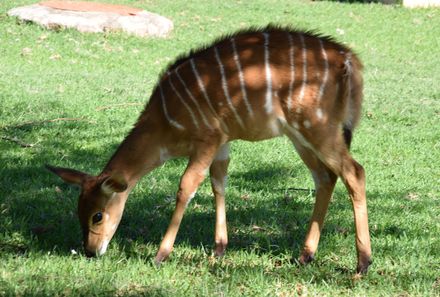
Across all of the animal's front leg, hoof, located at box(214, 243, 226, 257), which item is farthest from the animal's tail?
hoof, located at box(214, 243, 226, 257)

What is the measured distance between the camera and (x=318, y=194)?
5.00 meters


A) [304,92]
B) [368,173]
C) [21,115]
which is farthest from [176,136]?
[21,115]

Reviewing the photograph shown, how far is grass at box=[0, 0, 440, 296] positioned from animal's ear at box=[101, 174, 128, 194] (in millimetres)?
407

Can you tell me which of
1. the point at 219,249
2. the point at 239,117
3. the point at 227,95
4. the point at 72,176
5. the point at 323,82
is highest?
the point at 323,82

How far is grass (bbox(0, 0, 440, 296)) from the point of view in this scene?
4355 mm

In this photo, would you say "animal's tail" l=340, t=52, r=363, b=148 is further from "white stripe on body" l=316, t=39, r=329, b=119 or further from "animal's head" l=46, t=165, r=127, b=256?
"animal's head" l=46, t=165, r=127, b=256

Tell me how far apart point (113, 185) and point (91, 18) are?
9.31 m

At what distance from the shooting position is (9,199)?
571 centimetres

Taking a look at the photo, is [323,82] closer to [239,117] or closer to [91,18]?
[239,117]

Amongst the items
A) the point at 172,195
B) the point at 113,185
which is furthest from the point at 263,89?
the point at 172,195

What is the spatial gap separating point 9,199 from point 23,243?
0.87 meters

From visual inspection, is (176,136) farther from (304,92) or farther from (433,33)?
(433,33)

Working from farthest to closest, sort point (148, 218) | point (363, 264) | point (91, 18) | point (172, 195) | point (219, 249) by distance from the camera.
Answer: point (91, 18) < point (172, 195) < point (148, 218) < point (219, 249) < point (363, 264)

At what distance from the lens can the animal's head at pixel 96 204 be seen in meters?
4.64
